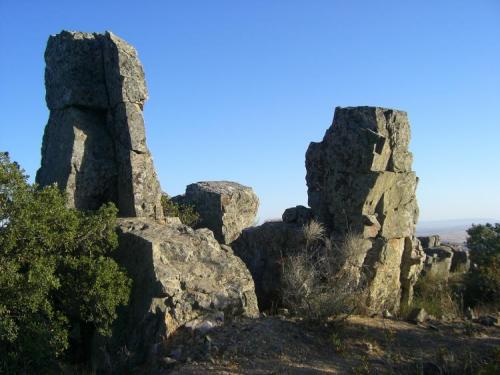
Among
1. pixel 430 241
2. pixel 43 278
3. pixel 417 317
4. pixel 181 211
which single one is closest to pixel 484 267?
pixel 430 241

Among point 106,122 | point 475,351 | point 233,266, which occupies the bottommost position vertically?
point 475,351

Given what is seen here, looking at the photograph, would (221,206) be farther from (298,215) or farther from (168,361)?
(168,361)

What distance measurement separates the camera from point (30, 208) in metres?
7.85

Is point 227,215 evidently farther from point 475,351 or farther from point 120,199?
point 475,351

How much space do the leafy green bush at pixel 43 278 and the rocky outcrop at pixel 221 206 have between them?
714 cm

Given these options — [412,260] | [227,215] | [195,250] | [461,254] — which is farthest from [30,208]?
[461,254]

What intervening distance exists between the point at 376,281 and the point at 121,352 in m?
7.27

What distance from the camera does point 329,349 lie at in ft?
27.7

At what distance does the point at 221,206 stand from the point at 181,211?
1.52m

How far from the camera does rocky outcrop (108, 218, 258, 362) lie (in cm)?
846

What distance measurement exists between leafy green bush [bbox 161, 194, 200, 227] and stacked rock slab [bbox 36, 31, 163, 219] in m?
2.45

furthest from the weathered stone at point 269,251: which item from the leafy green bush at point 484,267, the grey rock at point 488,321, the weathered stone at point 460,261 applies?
the weathered stone at point 460,261

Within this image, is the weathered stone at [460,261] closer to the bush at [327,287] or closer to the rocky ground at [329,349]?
the bush at [327,287]

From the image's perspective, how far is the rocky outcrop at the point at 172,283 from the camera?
8.46 metres
